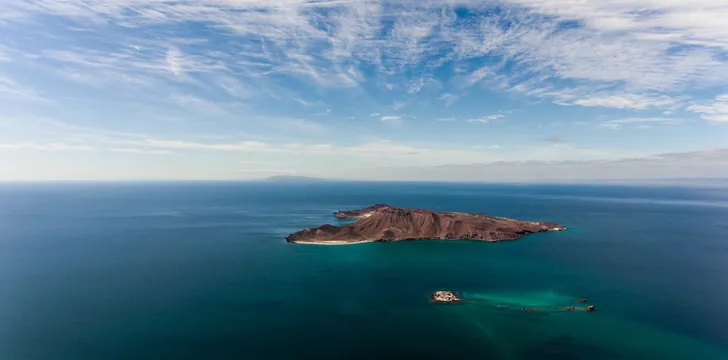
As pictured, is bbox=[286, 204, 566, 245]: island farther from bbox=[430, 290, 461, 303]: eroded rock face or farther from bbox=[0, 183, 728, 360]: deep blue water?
bbox=[430, 290, 461, 303]: eroded rock face

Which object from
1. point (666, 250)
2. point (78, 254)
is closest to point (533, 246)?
point (666, 250)

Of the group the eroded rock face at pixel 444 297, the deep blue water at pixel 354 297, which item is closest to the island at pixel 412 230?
the deep blue water at pixel 354 297

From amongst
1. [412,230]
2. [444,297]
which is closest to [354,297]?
[444,297]

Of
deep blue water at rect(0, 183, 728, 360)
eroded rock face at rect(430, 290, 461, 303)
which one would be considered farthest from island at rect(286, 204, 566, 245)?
eroded rock face at rect(430, 290, 461, 303)

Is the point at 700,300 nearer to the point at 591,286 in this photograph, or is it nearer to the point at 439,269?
the point at 591,286

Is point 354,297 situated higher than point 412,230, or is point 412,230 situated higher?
point 412,230

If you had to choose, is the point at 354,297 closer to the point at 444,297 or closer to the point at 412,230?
the point at 444,297
